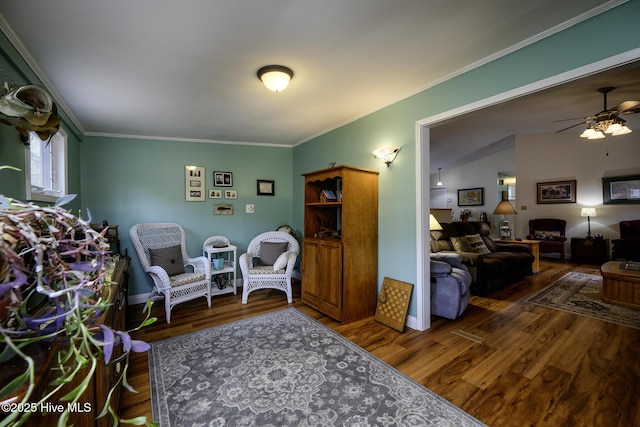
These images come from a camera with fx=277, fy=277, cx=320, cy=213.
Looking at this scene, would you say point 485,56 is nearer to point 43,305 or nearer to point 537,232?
point 43,305

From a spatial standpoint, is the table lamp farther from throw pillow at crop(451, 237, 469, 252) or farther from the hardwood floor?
the hardwood floor

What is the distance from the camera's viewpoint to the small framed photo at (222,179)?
4477 mm

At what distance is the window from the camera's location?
2.29 metres

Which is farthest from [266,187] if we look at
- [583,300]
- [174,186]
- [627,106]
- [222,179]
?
[583,300]

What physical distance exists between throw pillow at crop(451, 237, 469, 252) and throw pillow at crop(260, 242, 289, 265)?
109 inches

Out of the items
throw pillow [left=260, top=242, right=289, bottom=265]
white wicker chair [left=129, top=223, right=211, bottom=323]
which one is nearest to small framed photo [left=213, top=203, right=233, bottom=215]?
white wicker chair [left=129, top=223, right=211, bottom=323]

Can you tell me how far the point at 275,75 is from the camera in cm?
230

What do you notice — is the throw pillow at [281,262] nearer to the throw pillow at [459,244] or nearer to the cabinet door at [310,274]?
the cabinet door at [310,274]

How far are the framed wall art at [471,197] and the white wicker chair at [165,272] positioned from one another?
834cm

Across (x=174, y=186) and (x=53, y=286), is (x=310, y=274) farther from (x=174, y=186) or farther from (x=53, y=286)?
(x=53, y=286)

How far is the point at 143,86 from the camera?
2.60m

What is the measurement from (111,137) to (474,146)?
7.72 metres

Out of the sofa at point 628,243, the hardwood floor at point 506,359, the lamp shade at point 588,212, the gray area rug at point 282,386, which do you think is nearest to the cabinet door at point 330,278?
the hardwood floor at point 506,359

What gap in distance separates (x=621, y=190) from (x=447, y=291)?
20.4ft
